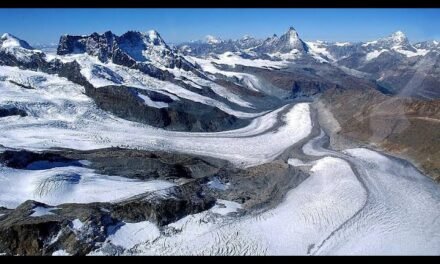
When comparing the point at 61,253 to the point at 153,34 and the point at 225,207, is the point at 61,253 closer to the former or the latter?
the point at 225,207

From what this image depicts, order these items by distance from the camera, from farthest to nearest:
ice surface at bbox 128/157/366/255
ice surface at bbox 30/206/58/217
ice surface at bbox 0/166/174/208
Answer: ice surface at bbox 0/166/174/208, ice surface at bbox 30/206/58/217, ice surface at bbox 128/157/366/255

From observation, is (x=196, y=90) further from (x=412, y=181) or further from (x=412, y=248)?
(x=412, y=248)

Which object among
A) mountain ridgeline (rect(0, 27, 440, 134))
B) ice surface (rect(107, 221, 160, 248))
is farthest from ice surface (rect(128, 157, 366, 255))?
mountain ridgeline (rect(0, 27, 440, 134))

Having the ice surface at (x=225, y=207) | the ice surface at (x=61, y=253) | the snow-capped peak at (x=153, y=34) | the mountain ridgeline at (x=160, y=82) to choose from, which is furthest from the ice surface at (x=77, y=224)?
the snow-capped peak at (x=153, y=34)

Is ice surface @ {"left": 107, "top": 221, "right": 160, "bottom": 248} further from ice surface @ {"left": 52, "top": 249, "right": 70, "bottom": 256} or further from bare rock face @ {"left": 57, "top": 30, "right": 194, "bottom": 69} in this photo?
bare rock face @ {"left": 57, "top": 30, "right": 194, "bottom": 69}

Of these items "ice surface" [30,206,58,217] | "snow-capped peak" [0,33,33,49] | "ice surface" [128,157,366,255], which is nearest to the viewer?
"ice surface" [128,157,366,255]

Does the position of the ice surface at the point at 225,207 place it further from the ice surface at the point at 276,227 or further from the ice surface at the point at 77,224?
the ice surface at the point at 77,224

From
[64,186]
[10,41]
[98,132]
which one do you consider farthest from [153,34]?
[64,186]

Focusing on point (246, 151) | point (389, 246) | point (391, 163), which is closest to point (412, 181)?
point (391, 163)

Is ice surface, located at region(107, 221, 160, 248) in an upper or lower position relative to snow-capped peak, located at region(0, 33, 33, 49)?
lower

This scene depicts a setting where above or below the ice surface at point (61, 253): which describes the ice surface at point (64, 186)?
above

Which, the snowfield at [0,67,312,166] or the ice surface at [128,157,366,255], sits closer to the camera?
the ice surface at [128,157,366,255]
